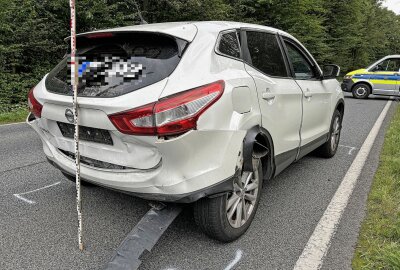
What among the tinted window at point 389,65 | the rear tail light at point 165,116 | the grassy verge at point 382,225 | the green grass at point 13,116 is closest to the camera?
the rear tail light at point 165,116

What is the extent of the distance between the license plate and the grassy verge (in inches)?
81.1

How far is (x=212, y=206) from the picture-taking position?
105 inches

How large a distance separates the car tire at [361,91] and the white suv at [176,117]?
546 inches

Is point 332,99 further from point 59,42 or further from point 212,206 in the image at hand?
point 59,42

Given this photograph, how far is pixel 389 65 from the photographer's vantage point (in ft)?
48.7

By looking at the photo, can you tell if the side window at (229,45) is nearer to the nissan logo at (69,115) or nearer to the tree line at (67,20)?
the nissan logo at (69,115)

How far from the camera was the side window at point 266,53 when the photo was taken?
131 inches

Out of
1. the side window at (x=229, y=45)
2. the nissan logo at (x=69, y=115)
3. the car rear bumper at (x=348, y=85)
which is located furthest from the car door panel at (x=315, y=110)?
the car rear bumper at (x=348, y=85)

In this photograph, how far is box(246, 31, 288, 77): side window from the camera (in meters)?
3.32

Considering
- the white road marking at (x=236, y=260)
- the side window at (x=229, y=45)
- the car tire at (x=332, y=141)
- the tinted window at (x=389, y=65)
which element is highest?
the side window at (x=229, y=45)

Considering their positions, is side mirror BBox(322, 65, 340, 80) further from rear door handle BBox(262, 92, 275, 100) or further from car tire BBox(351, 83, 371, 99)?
car tire BBox(351, 83, 371, 99)

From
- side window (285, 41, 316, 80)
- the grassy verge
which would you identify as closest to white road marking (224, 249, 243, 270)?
the grassy verge

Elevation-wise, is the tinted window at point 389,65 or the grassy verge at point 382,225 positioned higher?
the grassy verge at point 382,225

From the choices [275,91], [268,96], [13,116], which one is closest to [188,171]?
[268,96]
